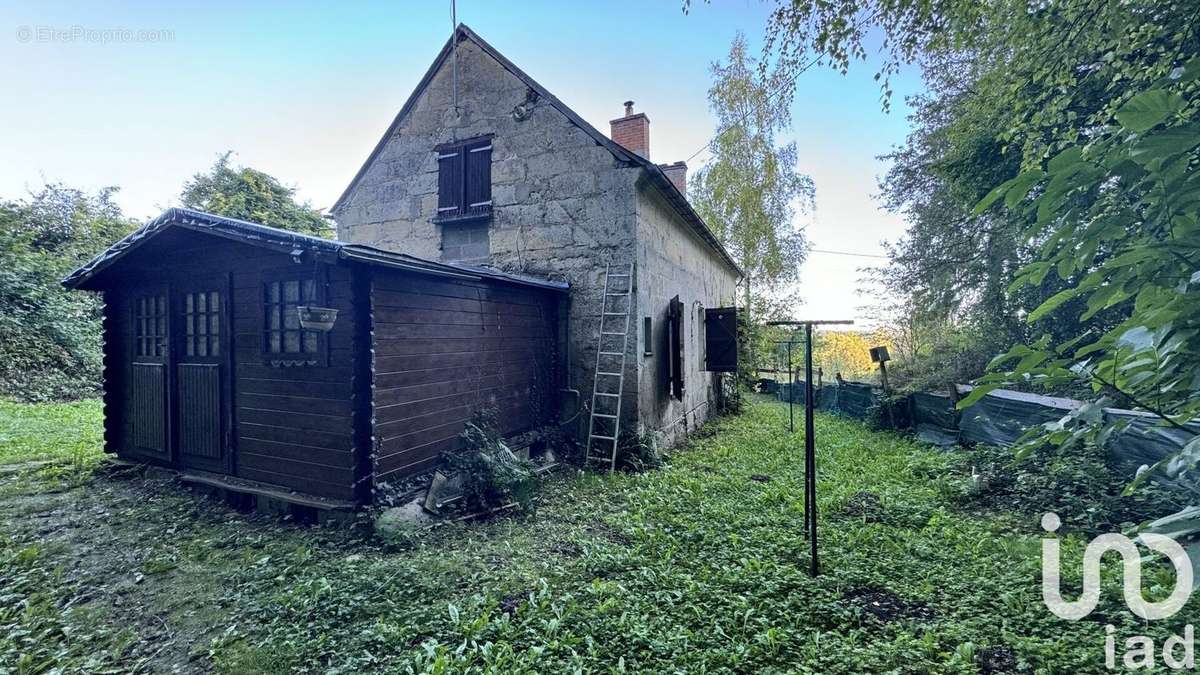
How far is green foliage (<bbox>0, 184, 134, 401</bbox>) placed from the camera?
10727 millimetres

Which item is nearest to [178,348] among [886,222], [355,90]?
[355,90]

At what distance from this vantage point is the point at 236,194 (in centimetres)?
1755

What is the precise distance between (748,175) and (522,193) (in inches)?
376

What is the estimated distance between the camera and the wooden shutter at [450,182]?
27.6 feet

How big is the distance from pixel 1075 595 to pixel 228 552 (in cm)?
675

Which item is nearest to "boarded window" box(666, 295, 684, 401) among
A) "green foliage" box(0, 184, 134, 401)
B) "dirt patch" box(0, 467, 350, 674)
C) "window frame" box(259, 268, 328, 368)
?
"window frame" box(259, 268, 328, 368)

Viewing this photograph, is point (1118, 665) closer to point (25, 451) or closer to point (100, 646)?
point (100, 646)

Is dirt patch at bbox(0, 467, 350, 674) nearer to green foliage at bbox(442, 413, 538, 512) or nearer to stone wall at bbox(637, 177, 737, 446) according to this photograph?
green foliage at bbox(442, 413, 538, 512)

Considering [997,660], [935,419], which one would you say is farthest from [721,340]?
[997,660]

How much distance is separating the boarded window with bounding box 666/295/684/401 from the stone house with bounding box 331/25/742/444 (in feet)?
0.07

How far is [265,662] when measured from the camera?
9.08 feet

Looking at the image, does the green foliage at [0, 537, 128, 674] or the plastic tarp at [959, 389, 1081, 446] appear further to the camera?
the plastic tarp at [959, 389, 1081, 446]

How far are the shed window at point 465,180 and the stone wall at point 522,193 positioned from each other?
0.14 meters

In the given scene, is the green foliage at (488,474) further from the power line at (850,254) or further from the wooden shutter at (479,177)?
the power line at (850,254)
